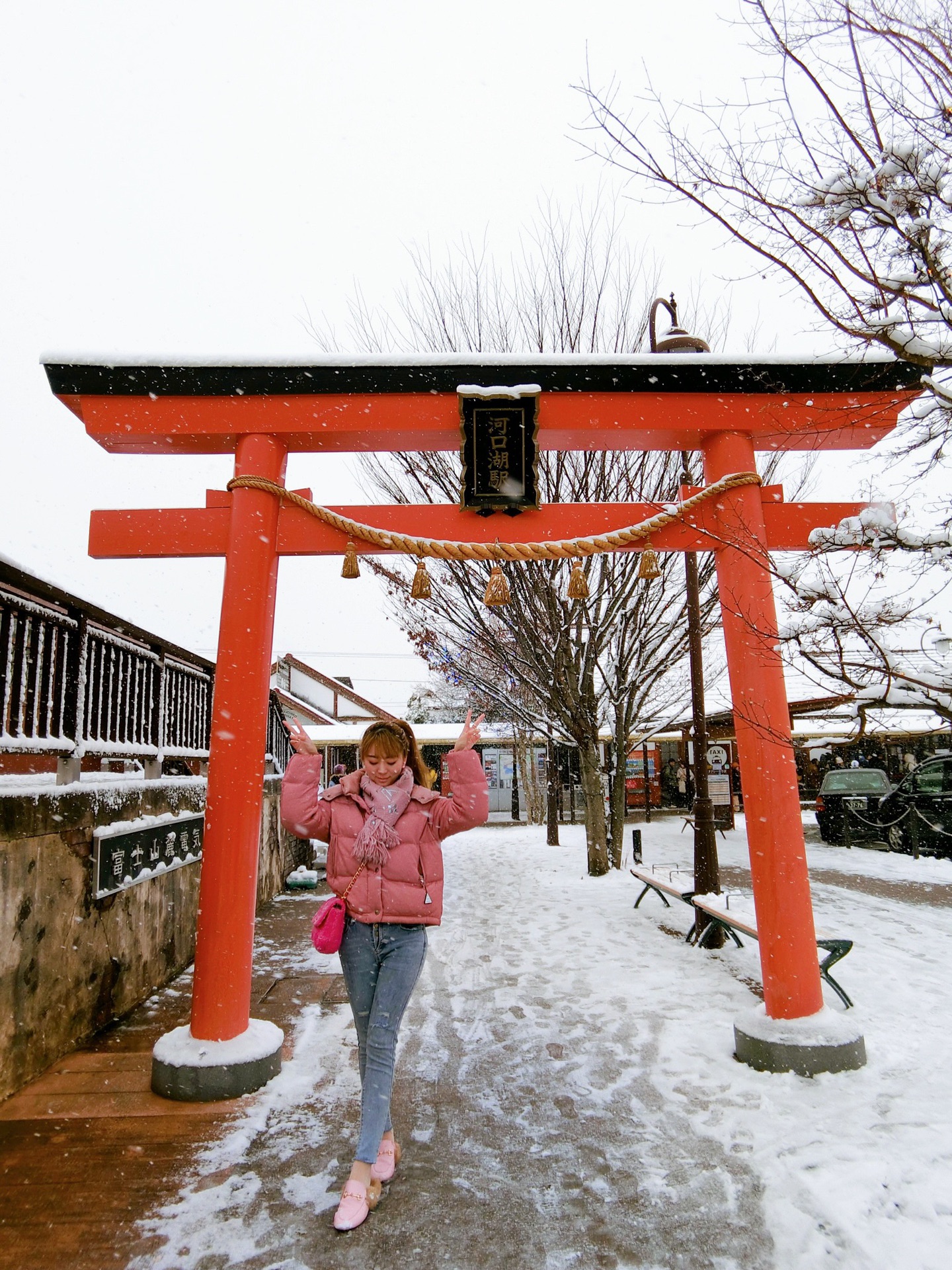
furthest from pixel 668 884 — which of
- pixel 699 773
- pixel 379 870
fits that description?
pixel 379 870

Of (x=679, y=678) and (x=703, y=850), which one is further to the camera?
(x=679, y=678)

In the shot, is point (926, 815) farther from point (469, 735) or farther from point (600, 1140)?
point (469, 735)

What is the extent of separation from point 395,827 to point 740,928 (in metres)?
3.77

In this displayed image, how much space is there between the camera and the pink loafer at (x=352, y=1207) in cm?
264

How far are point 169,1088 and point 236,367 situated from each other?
4.18m

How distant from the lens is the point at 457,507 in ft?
16.4

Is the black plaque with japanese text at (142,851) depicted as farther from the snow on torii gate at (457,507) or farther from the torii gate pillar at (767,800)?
the torii gate pillar at (767,800)

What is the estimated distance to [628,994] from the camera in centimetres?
552

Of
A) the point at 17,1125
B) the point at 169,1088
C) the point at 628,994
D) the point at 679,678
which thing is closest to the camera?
the point at 17,1125

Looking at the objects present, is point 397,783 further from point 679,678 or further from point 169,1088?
point 679,678

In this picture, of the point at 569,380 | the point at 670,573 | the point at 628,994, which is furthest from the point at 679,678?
the point at 569,380

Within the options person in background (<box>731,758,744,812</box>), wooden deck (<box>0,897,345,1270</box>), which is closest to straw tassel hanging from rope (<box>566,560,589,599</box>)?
wooden deck (<box>0,897,345,1270</box>)

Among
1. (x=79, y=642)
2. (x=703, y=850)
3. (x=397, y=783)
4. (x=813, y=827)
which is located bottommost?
(x=813, y=827)

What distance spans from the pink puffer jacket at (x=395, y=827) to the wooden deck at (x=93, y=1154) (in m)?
1.38
